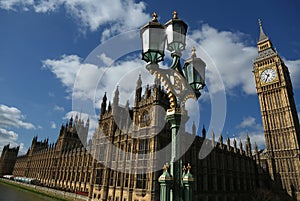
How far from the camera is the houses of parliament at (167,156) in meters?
28.5

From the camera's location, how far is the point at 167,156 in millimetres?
27078

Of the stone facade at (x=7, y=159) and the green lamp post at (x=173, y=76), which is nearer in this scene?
the green lamp post at (x=173, y=76)

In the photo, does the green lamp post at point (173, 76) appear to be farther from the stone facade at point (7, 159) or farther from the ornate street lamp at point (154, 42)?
the stone facade at point (7, 159)

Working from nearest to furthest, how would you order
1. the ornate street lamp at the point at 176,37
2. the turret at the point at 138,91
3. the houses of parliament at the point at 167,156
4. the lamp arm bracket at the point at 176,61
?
1. the ornate street lamp at the point at 176,37
2. the lamp arm bracket at the point at 176,61
3. the houses of parliament at the point at 167,156
4. the turret at the point at 138,91

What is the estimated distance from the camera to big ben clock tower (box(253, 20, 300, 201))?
52.6 metres

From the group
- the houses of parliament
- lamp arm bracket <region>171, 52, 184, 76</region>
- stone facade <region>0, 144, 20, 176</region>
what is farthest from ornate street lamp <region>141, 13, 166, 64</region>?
stone facade <region>0, 144, 20, 176</region>

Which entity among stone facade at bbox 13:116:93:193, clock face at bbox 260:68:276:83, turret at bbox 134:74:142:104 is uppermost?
clock face at bbox 260:68:276:83

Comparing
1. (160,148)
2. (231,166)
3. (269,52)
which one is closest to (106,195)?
(160,148)

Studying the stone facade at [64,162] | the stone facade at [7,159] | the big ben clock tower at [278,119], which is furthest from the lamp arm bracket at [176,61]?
the stone facade at [7,159]

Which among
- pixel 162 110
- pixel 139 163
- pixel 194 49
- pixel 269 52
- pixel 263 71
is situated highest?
pixel 269 52

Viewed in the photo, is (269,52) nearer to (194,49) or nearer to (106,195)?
(106,195)

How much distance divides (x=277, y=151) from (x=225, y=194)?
1117 inches

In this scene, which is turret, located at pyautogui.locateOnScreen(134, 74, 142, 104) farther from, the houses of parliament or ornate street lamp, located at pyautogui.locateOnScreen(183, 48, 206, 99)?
ornate street lamp, located at pyautogui.locateOnScreen(183, 48, 206, 99)

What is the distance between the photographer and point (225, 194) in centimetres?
3872
